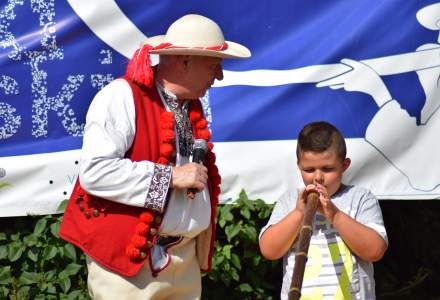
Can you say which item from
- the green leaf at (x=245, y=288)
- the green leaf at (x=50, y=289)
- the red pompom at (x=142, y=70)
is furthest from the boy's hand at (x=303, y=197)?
the green leaf at (x=50, y=289)

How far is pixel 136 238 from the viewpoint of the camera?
3783 millimetres

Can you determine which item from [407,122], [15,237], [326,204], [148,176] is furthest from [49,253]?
[407,122]

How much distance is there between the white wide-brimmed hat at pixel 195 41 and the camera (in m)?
3.87

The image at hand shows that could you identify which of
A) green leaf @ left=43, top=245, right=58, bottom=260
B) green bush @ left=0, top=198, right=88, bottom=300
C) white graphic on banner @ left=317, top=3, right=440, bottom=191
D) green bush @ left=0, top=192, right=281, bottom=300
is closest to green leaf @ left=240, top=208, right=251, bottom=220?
green bush @ left=0, top=192, right=281, bottom=300

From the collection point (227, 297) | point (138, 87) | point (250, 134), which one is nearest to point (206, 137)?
point (138, 87)

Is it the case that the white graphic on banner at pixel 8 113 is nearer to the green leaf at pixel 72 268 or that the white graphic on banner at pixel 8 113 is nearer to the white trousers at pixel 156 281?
the green leaf at pixel 72 268

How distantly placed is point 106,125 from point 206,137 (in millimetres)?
475

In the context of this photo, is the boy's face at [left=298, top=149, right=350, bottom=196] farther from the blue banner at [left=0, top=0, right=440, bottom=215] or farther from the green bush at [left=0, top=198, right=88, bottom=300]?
the green bush at [left=0, top=198, right=88, bottom=300]

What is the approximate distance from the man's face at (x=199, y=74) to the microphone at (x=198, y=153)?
7.9 inches

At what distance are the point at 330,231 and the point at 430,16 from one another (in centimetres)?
156

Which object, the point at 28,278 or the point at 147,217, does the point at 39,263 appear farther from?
the point at 147,217

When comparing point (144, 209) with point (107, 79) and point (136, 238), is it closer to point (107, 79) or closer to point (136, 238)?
point (136, 238)

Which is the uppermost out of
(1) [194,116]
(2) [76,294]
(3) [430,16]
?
(3) [430,16]

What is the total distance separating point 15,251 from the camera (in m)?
4.98
